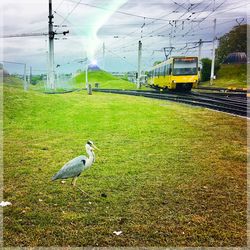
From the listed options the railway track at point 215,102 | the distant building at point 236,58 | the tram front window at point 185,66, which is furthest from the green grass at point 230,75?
the tram front window at point 185,66

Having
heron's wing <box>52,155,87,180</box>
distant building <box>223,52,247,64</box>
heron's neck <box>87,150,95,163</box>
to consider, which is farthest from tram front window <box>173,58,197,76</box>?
distant building <box>223,52,247,64</box>

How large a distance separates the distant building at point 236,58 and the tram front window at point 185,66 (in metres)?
23.7

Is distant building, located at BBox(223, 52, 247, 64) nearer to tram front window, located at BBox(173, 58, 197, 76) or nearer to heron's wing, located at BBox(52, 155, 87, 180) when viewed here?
tram front window, located at BBox(173, 58, 197, 76)

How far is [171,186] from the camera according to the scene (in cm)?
388

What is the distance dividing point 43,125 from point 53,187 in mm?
747

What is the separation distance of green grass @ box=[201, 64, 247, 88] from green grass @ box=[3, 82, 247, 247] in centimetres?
3145

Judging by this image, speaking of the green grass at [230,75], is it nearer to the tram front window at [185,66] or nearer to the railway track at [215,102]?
the railway track at [215,102]

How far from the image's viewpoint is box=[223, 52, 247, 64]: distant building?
1578 inches

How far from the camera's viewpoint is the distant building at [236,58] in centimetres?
4007

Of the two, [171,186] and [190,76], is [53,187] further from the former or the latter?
[190,76]

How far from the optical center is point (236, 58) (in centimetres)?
4078

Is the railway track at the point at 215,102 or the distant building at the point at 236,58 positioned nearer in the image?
the railway track at the point at 215,102

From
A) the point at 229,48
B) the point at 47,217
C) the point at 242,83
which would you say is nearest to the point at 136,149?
the point at 47,217

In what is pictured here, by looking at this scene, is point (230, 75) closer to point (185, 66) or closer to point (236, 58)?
point (236, 58)
